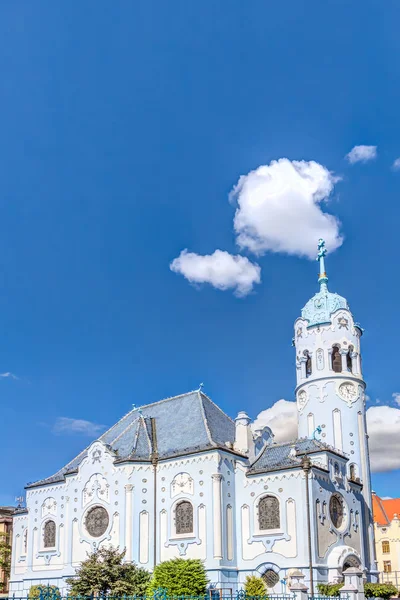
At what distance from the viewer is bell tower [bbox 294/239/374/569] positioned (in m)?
50.3

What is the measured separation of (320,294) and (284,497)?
66.2ft

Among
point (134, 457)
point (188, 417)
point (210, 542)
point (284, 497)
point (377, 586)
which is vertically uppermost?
point (188, 417)

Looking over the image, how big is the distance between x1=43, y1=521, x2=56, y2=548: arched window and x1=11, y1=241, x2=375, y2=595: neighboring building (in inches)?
4.5

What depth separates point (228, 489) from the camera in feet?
142

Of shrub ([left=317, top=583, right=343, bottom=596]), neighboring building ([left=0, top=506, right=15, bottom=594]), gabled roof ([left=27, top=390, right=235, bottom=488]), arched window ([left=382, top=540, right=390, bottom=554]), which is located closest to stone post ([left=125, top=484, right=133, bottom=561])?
gabled roof ([left=27, top=390, right=235, bottom=488])

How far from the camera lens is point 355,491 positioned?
4759 cm

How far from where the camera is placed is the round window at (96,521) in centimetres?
4584

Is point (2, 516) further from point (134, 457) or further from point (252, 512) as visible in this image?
point (252, 512)

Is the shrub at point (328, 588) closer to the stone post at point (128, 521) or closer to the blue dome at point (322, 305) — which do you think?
the stone post at point (128, 521)

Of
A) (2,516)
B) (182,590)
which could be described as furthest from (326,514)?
(2,516)

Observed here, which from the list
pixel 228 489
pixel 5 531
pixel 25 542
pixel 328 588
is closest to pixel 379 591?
pixel 328 588

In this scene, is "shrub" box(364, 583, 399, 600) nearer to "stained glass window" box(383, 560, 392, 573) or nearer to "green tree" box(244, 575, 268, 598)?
"green tree" box(244, 575, 268, 598)

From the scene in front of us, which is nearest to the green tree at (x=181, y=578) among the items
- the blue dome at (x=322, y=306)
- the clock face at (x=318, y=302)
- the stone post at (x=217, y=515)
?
the stone post at (x=217, y=515)

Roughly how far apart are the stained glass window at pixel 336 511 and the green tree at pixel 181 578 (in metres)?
9.39
